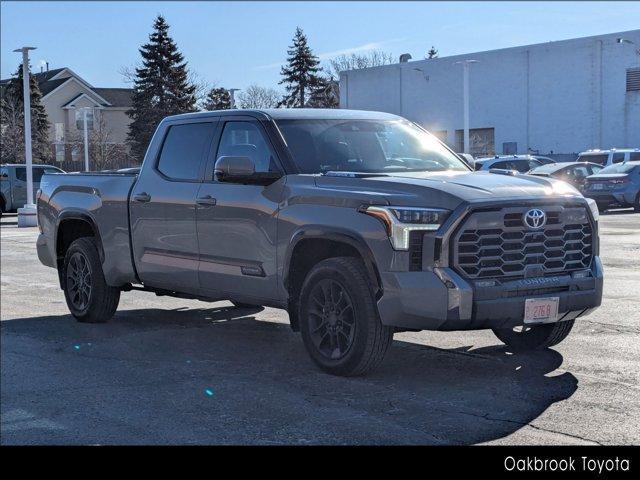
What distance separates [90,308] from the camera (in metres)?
9.08

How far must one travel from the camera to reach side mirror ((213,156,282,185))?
703 centimetres

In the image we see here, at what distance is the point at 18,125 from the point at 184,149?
51286 mm

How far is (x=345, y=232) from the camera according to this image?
6406 mm

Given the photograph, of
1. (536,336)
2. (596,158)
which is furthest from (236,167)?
(596,158)

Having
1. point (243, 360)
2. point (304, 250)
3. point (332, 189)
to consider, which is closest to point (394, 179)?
point (332, 189)

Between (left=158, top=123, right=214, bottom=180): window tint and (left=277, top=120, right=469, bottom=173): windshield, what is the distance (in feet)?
3.02

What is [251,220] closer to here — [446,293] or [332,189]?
[332,189]

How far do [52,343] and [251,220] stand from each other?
227 cm

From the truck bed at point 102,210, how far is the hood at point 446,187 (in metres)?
2.64

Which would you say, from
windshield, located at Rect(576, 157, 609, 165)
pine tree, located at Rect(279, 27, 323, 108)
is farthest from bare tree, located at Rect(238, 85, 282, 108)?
windshield, located at Rect(576, 157, 609, 165)

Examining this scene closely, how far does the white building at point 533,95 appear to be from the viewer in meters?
44.2

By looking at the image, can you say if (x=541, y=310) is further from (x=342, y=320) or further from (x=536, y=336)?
(x=342, y=320)

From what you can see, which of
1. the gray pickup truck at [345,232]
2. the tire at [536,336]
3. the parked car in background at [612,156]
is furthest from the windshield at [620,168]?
the tire at [536,336]

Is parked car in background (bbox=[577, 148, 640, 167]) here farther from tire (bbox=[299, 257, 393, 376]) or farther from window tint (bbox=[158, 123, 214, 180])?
tire (bbox=[299, 257, 393, 376])
